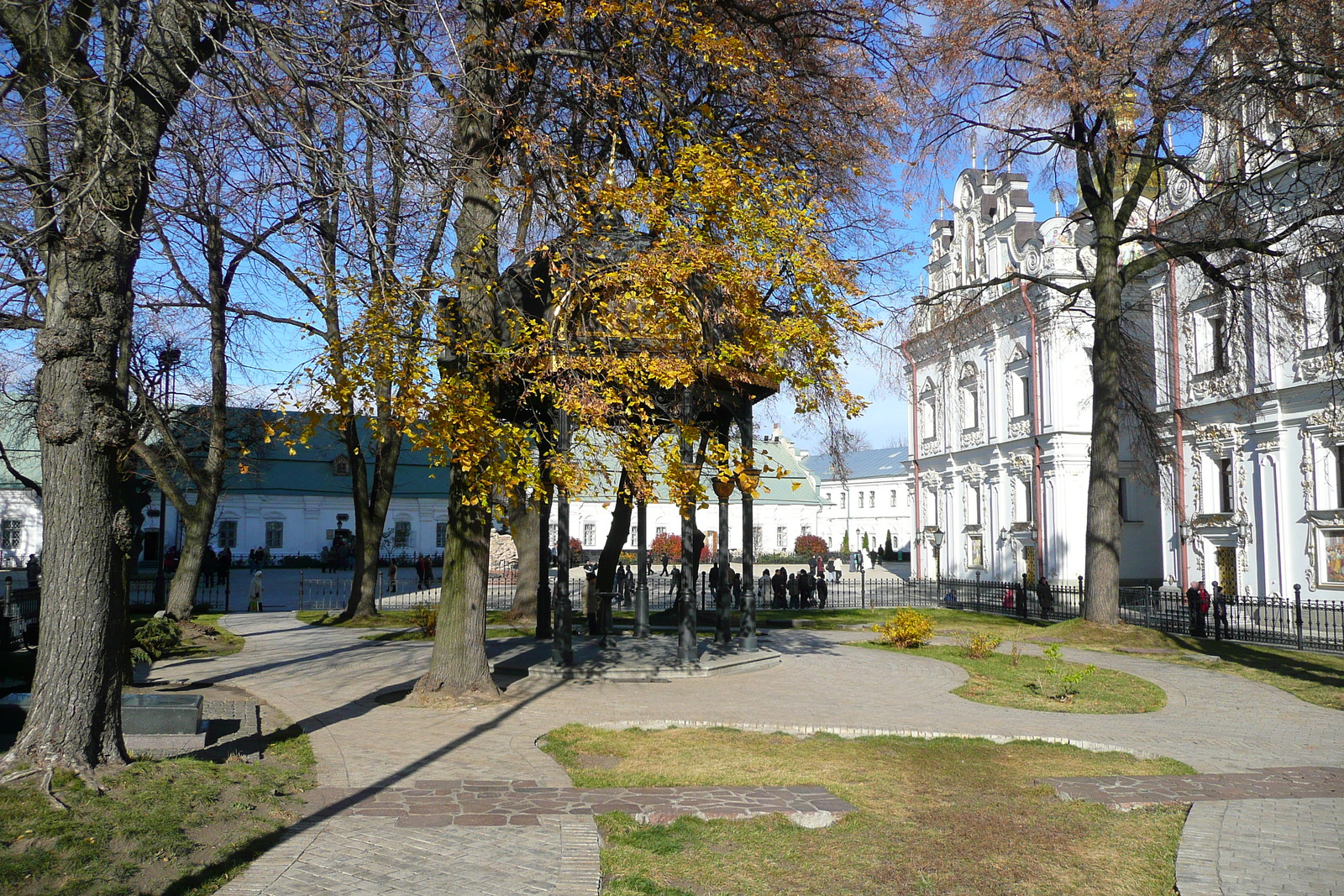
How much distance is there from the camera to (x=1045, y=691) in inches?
465

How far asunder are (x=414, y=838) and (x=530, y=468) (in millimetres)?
4299

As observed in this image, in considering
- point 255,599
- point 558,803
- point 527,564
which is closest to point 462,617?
point 558,803

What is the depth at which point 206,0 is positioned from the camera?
22.7ft

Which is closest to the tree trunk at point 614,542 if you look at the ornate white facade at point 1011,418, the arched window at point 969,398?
the ornate white facade at point 1011,418

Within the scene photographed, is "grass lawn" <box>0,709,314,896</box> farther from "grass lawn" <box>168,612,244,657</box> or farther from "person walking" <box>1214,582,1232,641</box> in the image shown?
"person walking" <box>1214,582,1232,641</box>

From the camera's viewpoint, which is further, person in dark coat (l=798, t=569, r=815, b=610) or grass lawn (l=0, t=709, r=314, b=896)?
person in dark coat (l=798, t=569, r=815, b=610)

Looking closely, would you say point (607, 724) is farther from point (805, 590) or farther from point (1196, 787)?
point (805, 590)

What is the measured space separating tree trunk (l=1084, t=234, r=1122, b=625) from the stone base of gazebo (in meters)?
8.15

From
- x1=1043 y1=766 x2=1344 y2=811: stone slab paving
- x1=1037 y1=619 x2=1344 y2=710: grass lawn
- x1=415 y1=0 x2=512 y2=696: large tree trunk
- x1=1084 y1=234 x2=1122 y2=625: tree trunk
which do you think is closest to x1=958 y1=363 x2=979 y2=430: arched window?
x1=1084 y1=234 x2=1122 y2=625: tree trunk

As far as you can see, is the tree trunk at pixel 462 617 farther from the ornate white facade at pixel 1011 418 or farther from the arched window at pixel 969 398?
the arched window at pixel 969 398

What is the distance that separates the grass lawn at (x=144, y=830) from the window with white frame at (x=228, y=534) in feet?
169

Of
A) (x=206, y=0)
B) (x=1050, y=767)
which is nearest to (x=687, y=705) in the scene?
(x=1050, y=767)

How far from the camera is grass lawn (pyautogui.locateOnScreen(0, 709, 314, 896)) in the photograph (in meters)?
4.75

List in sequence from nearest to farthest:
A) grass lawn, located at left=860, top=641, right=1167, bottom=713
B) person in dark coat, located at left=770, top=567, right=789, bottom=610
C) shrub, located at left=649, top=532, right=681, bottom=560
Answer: grass lawn, located at left=860, top=641, right=1167, bottom=713 < person in dark coat, located at left=770, top=567, right=789, bottom=610 < shrub, located at left=649, top=532, right=681, bottom=560
